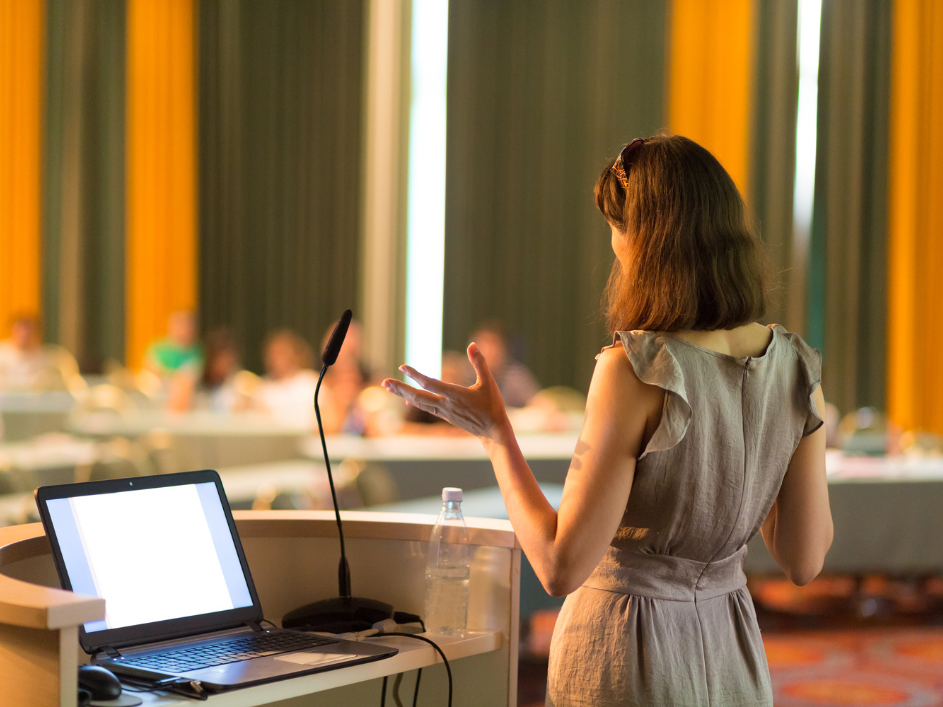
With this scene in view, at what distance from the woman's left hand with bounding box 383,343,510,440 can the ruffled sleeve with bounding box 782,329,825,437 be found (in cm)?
41

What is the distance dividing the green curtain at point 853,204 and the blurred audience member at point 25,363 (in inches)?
252

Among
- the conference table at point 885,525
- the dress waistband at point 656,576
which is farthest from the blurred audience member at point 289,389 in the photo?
the dress waistband at point 656,576

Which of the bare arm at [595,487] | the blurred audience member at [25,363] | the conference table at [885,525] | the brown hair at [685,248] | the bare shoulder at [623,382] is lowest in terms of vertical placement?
the conference table at [885,525]

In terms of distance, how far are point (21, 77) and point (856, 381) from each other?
8429mm

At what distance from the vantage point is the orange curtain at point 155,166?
35.8 feet

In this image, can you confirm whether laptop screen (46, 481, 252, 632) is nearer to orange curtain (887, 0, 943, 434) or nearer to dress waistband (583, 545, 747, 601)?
dress waistband (583, 545, 747, 601)

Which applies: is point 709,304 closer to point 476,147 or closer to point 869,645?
point 869,645

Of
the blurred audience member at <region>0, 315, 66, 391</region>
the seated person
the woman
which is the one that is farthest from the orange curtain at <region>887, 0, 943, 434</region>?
the woman

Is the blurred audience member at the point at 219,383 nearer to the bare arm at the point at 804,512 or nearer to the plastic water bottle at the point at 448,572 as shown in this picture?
the plastic water bottle at the point at 448,572

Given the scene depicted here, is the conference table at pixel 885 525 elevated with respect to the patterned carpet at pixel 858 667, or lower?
elevated

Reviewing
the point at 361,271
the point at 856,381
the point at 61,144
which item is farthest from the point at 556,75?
the point at 61,144

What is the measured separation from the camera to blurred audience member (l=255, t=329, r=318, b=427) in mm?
7305

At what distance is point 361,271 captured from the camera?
34.8ft

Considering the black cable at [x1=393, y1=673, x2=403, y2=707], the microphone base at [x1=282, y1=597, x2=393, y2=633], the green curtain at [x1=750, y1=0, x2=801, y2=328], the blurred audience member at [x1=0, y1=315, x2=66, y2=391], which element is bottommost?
the blurred audience member at [x1=0, y1=315, x2=66, y2=391]
